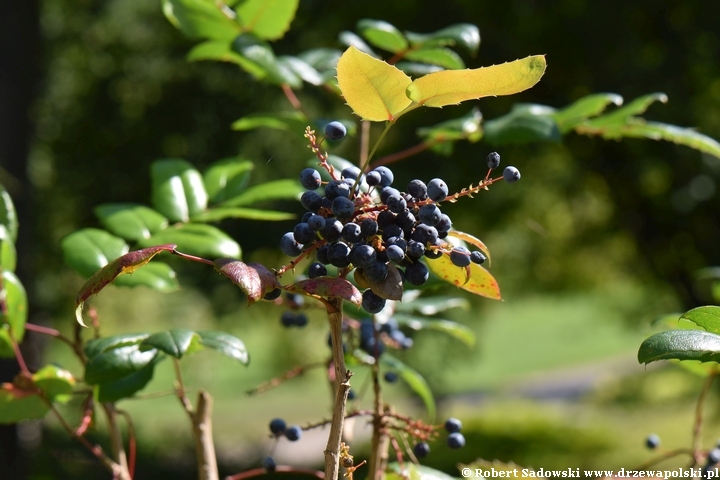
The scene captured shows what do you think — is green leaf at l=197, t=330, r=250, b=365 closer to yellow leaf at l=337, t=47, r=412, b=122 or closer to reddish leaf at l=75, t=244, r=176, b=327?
reddish leaf at l=75, t=244, r=176, b=327

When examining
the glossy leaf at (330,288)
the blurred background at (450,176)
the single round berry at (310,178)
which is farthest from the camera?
the blurred background at (450,176)

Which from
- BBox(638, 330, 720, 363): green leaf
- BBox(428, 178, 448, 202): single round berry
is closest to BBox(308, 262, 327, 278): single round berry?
BBox(428, 178, 448, 202): single round berry

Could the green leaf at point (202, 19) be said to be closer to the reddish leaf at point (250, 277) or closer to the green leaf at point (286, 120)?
the green leaf at point (286, 120)

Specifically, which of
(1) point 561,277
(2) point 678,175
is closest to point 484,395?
(1) point 561,277

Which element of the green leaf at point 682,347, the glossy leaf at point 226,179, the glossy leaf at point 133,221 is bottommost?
the green leaf at point 682,347

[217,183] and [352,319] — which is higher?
[217,183]

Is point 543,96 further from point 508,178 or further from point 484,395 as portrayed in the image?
point 484,395

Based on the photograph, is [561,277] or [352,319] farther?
[561,277]

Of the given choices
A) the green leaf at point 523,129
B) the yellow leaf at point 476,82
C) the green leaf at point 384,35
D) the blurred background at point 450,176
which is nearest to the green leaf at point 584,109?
the green leaf at point 523,129
